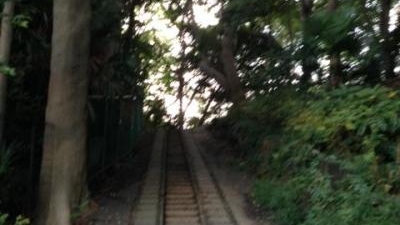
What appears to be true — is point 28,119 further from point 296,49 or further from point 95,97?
point 296,49

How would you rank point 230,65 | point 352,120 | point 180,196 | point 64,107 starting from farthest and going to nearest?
point 230,65 < point 180,196 < point 352,120 < point 64,107

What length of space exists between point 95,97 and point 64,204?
4847 millimetres

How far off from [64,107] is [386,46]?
7271 mm

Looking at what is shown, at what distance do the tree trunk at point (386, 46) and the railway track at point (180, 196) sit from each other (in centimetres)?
448

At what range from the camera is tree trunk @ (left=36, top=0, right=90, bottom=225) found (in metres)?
9.83

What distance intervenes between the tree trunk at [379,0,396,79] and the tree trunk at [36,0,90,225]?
6652mm

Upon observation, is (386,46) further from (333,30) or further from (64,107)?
(64,107)

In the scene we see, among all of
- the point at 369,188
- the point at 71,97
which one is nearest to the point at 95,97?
the point at 71,97

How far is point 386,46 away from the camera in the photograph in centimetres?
1362

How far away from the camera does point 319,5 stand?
1956cm

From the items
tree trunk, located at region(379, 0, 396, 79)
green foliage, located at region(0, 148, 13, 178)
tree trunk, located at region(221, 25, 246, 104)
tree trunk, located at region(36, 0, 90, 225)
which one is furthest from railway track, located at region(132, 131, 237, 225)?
tree trunk, located at region(221, 25, 246, 104)

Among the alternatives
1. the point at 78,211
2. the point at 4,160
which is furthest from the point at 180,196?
the point at 4,160

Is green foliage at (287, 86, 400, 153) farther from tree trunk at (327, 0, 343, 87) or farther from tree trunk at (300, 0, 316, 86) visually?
tree trunk at (300, 0, 316, 86)

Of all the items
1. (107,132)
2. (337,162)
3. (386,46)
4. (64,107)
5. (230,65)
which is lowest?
(337,162)
